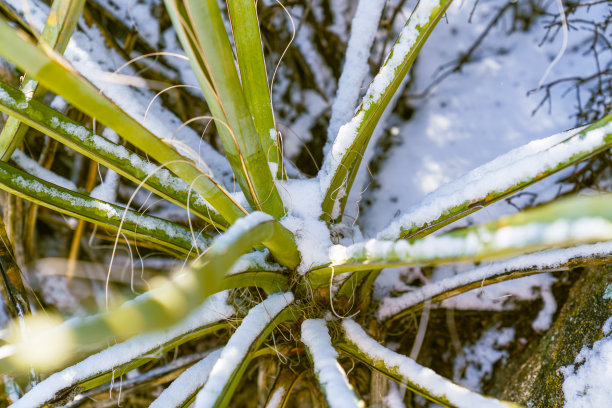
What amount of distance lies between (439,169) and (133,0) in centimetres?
87

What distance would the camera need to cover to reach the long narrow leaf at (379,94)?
517 mm

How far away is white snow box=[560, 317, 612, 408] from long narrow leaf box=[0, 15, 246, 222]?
1.93 feet

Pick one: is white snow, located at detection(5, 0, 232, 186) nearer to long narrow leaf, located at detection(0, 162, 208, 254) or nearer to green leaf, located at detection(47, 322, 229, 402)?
long narrow leaf, located at detection(0, 162, 208, 254)

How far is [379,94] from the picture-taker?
1.88ft

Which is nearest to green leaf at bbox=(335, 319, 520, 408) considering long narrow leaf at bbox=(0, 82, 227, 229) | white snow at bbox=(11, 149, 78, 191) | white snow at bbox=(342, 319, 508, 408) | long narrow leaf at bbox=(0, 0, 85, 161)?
white snow at bbox=(342, 319, 508, 408)

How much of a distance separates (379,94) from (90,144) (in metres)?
0.41

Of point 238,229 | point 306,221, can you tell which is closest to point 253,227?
point 238,229

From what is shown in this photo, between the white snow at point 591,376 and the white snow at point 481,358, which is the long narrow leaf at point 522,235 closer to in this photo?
the white snow at point 591,376

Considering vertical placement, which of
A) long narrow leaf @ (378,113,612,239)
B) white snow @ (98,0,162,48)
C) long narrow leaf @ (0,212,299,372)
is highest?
white snow @ (98,0,162,48)

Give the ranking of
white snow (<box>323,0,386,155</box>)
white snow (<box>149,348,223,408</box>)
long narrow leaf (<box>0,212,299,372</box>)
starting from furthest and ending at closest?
white snow (<box>323,0,386,155</box>)
white snow (<box>149,348,223,408</box>)
long narrow leaf (<box>0,212,299,372</box>)

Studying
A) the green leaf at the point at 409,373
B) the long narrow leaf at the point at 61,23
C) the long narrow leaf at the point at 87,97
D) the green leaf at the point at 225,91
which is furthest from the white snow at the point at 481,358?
the long narrow leaf at the point at 61,23

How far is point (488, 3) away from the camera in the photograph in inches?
38.9

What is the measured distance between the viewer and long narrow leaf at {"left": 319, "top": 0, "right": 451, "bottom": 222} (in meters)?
0.52

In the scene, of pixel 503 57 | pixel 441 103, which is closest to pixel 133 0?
pixel 441 103
